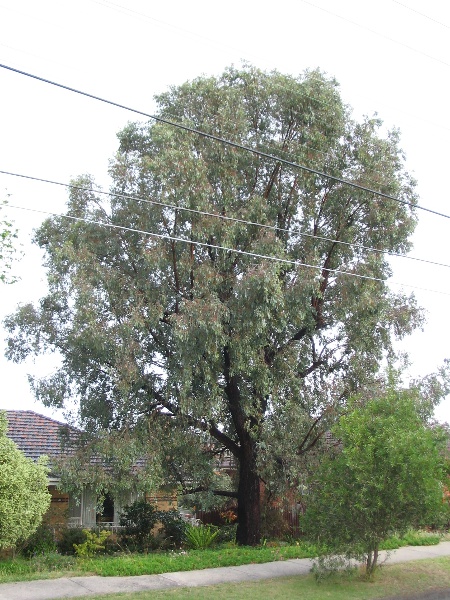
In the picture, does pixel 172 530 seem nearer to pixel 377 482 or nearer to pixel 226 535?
pixel 226 535

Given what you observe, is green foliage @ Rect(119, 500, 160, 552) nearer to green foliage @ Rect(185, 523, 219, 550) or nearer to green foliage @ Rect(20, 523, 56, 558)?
Answer: green foliage @ Rect(185, 523, 219, 550)

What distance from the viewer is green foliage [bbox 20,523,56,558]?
15703 mm

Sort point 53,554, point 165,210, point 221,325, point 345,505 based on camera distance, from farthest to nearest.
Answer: point 165,210
point 221,325
point 53,554
point 345,505

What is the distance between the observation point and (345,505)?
12664 mm

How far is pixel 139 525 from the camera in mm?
19359

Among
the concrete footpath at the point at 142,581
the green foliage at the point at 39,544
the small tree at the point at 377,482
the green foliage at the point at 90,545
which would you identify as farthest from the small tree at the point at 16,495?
the small tree at the point at 377,482

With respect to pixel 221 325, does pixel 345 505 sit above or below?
below

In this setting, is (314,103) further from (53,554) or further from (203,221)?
(53,554)

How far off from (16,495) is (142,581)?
2889 mm

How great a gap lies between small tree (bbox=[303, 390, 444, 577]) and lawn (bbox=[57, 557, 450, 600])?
0.51m

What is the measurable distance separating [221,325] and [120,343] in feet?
7.74

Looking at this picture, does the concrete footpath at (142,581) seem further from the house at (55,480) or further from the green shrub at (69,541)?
the house at (55,480)

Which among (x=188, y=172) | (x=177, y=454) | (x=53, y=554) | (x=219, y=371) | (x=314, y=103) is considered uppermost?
(x=314, y=103)

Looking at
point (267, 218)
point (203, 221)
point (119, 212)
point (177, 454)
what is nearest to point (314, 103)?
point (267, 218)
